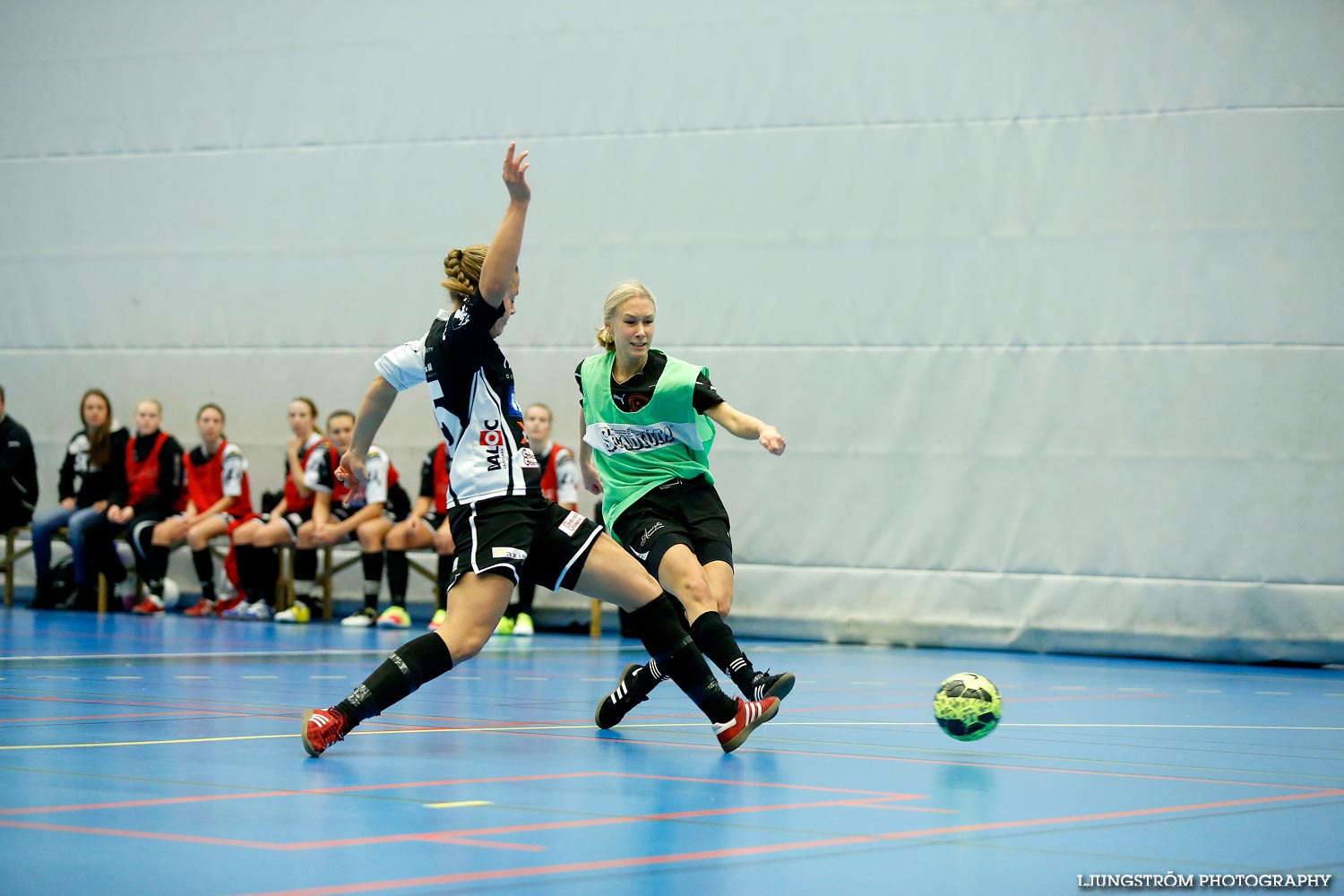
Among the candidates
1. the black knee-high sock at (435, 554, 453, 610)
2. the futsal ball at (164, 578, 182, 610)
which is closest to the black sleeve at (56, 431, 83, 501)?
the futsal ball at (164, 578, 182, 610)

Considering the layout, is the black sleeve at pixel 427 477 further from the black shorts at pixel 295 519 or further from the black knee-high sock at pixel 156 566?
the black knee-high sock at pixel 156 566

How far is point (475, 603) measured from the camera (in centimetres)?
520

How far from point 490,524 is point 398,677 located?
57 cm

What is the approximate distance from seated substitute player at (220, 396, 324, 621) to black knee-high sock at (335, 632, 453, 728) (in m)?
8.70

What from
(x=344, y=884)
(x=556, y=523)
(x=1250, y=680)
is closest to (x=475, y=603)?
(x=556, y=523)

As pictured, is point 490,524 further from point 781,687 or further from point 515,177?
point 781,687

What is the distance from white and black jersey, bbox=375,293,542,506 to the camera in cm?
529

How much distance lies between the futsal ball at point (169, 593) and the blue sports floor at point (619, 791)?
6122mm

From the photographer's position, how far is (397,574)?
1342 cm

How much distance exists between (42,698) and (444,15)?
919 centimetres

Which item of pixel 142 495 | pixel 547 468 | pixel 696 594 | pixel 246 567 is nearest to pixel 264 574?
pixel 246 567

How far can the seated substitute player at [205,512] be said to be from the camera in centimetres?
1405

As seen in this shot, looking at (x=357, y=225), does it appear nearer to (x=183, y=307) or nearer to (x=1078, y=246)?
(x=183, y=307)

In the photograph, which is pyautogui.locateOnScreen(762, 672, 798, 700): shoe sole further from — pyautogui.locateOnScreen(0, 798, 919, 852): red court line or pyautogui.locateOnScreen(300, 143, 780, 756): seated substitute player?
pyautogui.locateOnScreen(0, 798, 919, 852): red court line
